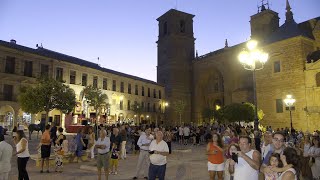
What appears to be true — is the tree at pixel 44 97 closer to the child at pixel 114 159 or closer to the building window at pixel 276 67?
the child at pixel 114 159

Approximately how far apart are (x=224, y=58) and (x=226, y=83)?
4357mm

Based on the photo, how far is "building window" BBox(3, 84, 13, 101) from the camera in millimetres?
30641

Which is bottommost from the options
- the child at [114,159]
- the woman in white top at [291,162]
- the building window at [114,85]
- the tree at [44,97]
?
the child at [114,159]

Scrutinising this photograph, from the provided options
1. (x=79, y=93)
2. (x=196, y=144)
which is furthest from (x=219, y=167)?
(x=79, y=93)

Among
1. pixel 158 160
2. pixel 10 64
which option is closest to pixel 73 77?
pixel 10 64

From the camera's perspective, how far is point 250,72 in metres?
42.8

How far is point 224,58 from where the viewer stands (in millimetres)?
47844

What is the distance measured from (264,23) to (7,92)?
123ft

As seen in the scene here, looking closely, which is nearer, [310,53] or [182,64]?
[310,53]

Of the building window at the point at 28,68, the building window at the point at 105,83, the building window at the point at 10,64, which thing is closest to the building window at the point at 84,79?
the building window at the point at 105,83

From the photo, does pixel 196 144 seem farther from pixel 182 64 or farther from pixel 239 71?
pixel 182 64

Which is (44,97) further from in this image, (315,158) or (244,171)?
(244,171)

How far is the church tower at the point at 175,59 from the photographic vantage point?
170 feet

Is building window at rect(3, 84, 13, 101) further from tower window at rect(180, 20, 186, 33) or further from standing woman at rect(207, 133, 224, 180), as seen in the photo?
tower window at rect(180, 20, 186, 33)
